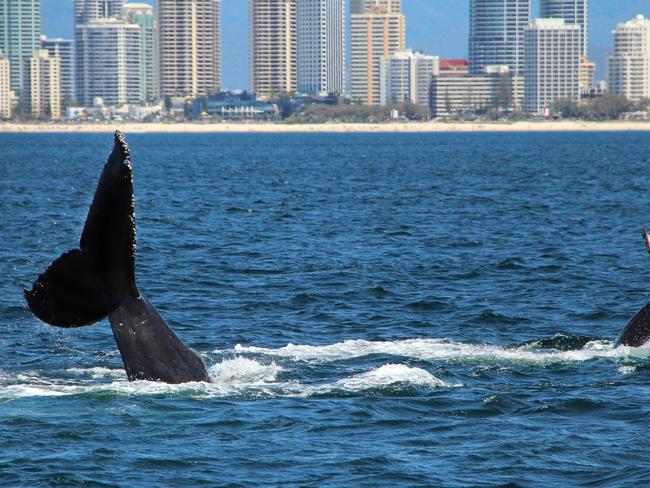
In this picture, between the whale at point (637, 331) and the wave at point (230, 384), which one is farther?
the whale at point (637, 331)

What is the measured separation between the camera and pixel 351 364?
18.5 m

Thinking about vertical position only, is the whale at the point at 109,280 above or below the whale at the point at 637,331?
above

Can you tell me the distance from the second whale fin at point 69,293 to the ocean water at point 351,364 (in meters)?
1.43

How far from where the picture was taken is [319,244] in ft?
124

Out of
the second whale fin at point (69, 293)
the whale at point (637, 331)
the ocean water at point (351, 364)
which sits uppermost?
the second whale fin at point (69, 293)

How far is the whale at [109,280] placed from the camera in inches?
515

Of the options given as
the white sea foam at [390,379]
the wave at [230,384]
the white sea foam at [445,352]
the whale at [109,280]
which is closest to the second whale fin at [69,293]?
the whale at [109,280]

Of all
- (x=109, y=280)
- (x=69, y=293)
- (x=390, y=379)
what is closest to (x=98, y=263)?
(x=109, y=280)

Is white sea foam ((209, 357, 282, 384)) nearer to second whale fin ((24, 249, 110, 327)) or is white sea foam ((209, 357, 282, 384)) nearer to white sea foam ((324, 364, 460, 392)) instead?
white sea foam ((324, 364, 460, 392))

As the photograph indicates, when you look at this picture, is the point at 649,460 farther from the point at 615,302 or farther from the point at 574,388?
the point at 615,302

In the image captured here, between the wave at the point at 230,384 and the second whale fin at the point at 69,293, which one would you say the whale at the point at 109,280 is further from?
the wave at the point at 230,384

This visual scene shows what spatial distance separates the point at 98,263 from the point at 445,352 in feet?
23.3

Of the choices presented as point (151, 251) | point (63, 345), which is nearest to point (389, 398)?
point (63, 345)

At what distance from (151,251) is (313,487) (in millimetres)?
23450
